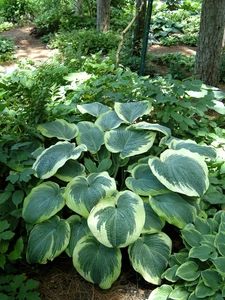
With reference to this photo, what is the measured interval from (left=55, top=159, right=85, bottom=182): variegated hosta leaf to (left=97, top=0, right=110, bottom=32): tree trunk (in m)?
7.33

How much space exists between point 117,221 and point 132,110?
3.25 ft

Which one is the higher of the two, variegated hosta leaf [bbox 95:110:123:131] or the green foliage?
variegated hosta leaf [bbox 95:110:123:131]

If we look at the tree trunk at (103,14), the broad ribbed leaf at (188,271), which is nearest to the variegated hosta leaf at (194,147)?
the broad ribbed leaf at (188,271)

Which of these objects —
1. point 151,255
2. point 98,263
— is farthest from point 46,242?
point 151,255

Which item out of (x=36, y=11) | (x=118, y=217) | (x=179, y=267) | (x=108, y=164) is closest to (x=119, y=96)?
(x=108, y=164)

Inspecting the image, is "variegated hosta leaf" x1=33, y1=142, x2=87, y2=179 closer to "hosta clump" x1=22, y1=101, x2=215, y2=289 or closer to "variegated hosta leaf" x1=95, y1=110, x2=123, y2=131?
"hosta clump" x1=22, y1=101, x2=215, y2=289

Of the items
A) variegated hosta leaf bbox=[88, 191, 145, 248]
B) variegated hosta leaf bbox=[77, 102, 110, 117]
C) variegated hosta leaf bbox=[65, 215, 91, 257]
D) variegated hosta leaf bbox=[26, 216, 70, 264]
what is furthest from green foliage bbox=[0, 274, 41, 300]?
variegated hosta leaf bbox=[77, 102, 110, 117]

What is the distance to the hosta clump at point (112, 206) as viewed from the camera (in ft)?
6.15

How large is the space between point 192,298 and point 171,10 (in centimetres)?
1091

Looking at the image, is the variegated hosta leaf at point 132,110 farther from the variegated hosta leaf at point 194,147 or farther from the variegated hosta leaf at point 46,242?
the variegated hosta leaf at point 46,242

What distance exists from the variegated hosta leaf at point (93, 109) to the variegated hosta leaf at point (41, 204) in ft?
2.57

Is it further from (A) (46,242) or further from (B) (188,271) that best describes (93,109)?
(B) (188,271)

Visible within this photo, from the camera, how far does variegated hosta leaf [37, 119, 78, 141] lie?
2.41 meters

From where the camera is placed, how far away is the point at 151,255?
1.91m
